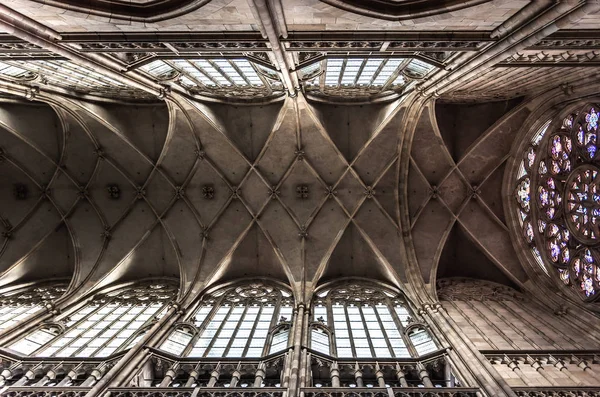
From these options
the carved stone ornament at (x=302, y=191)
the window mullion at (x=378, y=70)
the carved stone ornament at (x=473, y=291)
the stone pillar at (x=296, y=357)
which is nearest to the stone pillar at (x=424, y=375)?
the stone pillar at (x=296, y=357)

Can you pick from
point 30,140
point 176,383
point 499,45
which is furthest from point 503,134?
point 30,140

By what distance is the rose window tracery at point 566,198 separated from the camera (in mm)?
11148

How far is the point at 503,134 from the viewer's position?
596 inches

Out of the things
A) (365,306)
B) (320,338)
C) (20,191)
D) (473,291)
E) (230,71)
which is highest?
(230,71)

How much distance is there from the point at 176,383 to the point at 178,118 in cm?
978

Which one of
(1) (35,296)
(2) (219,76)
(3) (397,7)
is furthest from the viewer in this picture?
(1) (35,296)

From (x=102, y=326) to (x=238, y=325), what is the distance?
13.9 feet

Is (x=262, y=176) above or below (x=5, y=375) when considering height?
above

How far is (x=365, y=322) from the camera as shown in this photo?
41.6 ft

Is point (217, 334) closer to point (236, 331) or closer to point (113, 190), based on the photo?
point (236, 331)

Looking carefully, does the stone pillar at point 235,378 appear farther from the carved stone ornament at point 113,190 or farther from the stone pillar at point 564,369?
the carved stone ornament at point 113,190

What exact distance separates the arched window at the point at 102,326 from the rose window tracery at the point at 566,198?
42.1ft

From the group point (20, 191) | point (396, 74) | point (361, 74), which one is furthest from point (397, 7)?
point (20, 191)

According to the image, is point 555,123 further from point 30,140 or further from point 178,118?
point 30,140
